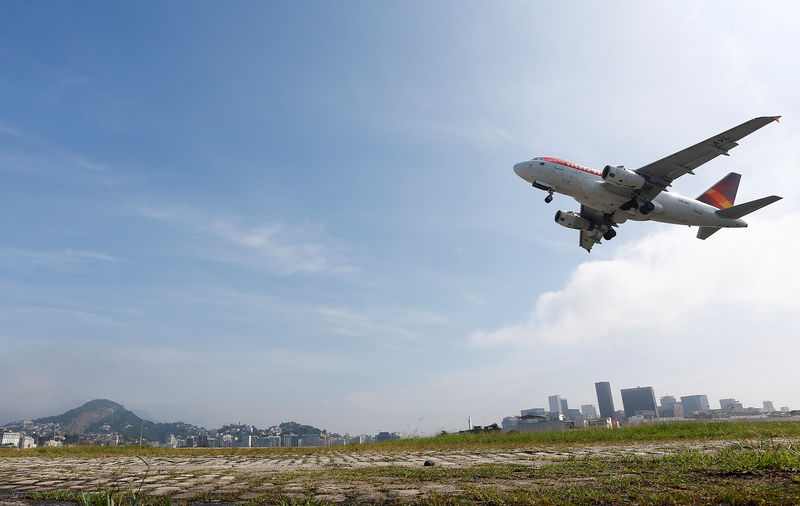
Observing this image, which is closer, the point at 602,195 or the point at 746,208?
the point at 602,195

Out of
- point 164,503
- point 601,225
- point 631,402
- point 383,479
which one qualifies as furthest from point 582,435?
point 631,402

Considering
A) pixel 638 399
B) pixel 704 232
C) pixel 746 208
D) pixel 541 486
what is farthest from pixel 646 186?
pixel 638 399

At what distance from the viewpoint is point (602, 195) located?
120ft

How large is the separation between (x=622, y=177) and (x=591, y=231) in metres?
9.89

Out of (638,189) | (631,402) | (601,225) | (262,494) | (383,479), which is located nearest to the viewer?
(262,494)

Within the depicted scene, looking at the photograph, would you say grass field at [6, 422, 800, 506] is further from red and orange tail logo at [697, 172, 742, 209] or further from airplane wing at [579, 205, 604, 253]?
red and orange tail logo at [697, 172, 742, 209]

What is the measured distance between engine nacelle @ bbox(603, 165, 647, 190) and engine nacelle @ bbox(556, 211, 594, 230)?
7626mm

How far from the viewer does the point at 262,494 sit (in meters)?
5.84

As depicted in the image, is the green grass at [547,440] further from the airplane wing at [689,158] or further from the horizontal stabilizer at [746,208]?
the horizontal stabilizer at [746,208]

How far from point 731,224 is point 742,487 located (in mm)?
43125

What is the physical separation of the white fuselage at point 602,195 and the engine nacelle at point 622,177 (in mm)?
976

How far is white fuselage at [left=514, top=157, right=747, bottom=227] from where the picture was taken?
35281 mm

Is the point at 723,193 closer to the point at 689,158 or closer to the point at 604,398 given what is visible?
the point at 689,158

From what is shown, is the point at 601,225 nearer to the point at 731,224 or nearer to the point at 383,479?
the point at 731,224
